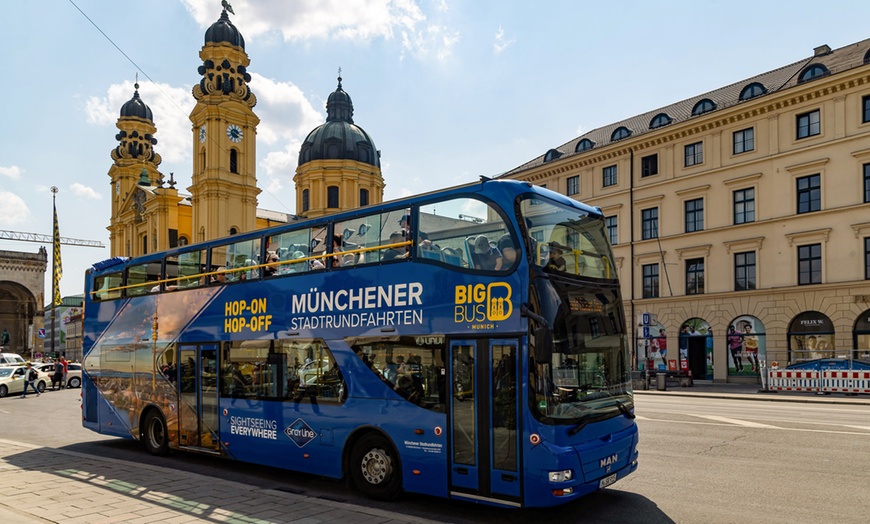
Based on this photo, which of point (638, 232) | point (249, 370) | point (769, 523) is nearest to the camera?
point (769, 523)

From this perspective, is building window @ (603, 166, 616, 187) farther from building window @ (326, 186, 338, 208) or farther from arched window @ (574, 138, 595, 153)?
building window @ (326, 186, 338, 208)

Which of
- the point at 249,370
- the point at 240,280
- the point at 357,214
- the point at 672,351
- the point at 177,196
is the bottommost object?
the point at 672,351

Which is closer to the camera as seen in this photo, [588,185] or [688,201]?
[688,201]

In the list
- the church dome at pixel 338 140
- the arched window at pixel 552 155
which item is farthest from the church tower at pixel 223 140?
the arched window at pixel 552 155

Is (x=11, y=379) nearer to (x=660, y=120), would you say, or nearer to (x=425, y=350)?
(x=425, y=350)

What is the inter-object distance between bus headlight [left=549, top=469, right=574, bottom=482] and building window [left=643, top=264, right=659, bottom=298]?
32.5m

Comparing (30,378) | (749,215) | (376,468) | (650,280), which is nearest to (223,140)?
(30,378)

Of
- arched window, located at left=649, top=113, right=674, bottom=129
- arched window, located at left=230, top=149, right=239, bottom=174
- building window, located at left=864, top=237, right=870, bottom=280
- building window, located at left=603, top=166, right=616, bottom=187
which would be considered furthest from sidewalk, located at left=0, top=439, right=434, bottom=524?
arched window, located at left=230, top=149, right=239, bottom=174

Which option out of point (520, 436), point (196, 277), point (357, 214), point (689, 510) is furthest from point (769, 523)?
point (196, 277)

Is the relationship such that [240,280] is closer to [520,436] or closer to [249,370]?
[249,370]

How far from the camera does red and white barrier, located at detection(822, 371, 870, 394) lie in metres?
24.5

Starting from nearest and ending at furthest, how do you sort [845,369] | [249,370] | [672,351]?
[249,370] → [845,369] → [672,351]

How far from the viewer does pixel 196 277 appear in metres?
12.3

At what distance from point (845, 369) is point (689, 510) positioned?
827 inches
